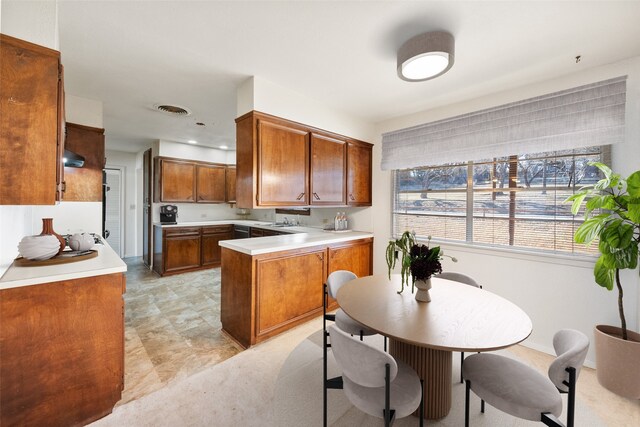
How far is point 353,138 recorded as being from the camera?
3.61 metres

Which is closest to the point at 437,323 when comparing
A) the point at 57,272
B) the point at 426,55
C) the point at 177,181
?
the point at 426,55

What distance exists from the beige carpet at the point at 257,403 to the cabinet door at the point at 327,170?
1.80 m

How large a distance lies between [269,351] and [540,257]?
2721 millimetres

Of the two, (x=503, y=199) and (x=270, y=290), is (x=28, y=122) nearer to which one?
(x=270, y=290)

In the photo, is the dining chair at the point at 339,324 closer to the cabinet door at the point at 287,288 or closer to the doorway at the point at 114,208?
the cabinet door at the point at 287,288

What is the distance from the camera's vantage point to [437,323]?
1372mm

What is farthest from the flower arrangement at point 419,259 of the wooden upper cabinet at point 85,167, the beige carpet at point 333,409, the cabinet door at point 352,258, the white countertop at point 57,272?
the wooden upper cabinet at point 85,167

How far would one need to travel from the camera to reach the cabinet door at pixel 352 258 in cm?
319

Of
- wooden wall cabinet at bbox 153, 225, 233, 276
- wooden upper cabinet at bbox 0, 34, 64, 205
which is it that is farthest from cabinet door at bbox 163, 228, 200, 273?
wooden upper cabinet at bbox 0, 34, 64, 205

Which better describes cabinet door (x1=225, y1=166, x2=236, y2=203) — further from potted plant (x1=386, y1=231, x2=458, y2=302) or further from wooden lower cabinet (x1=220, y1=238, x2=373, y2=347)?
potted plant (x1=386, y1=231, x2=458, y2=302)

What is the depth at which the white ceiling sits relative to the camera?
1594 millimetres

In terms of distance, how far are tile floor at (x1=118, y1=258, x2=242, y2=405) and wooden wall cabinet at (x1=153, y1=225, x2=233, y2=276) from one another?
1.41ft

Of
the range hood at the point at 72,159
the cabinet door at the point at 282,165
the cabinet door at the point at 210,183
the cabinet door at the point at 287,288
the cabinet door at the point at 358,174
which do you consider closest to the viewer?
the range hood at the point at 72,159

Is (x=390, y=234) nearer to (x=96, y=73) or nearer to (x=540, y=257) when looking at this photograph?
(x=540, y=257)
